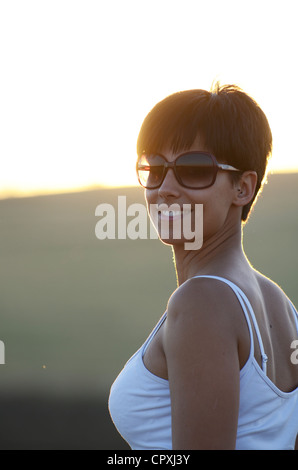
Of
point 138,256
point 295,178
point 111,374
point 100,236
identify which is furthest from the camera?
point 295,178

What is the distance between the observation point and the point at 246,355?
1.91 metres

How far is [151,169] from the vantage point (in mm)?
2320

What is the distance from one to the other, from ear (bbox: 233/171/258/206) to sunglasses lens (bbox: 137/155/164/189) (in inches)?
9.1

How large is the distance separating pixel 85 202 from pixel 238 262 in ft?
73.2

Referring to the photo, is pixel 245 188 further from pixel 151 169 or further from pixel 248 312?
pixel 248 312

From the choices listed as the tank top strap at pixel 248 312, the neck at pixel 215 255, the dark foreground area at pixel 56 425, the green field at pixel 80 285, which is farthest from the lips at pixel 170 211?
the green field at pixel 80 285

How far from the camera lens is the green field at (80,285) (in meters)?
10.4

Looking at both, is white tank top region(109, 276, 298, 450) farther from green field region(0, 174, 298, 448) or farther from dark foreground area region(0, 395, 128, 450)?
green field region(0, 174, 298, 448)

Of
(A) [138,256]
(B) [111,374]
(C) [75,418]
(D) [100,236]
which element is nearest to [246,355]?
(C) [75,418]

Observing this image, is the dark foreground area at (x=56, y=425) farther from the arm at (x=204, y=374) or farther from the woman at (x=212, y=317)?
the arm at (x=204, y=374)

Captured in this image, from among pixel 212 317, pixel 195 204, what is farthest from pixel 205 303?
pixel 195 204

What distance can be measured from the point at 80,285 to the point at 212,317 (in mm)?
14786

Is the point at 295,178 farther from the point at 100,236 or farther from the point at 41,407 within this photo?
the point at 41,407

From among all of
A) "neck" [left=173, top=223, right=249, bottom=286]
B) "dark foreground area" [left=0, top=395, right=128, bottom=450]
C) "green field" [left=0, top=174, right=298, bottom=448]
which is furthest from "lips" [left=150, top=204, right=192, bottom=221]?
"green field" [left=0, top=174, right=298, bottom=448]
